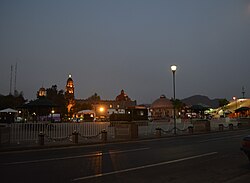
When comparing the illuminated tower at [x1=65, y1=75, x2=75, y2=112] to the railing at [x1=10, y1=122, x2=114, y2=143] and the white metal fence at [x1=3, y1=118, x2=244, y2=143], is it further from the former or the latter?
the railing at [x1=10, y1=122, x2=114, y2=143]

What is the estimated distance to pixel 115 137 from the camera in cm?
2306

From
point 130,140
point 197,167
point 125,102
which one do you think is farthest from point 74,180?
point 125,102

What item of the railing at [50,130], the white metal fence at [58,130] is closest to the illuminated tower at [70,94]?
the white metal fence at [58,130]

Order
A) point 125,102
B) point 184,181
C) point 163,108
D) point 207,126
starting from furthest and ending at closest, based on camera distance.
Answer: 1. point 125,102
2. point 163,108
3. point 207,126
4. point 184,181

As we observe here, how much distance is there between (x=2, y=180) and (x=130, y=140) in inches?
580

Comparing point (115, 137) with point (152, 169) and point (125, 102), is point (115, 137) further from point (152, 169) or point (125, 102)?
point (125, 102)

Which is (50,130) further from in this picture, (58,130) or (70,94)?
(70,94)

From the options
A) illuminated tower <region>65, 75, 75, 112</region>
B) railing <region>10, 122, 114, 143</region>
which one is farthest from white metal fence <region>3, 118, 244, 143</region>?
illuminated tower <region>65, 75, 75, 112</region>

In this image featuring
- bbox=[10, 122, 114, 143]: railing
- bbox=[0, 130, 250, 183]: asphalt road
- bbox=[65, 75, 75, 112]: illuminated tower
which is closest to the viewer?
bbox=[0, 130, 250, 183]: asphalt road

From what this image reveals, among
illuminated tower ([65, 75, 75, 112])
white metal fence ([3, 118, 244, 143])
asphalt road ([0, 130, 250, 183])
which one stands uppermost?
illuminated tower ([65, 75, 75, 112])

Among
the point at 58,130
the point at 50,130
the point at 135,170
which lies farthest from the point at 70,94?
the point at 135,170

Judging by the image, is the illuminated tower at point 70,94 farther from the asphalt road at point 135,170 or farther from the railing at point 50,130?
the asphalt road at point 135,170

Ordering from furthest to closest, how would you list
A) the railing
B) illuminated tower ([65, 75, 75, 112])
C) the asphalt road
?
1. illuminated tower ([65, 75, 75, 112])
2. the railing
3. the asphalt road

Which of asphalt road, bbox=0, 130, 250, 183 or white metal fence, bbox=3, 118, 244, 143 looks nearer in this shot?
asphalt road, bbox=0, 130, 250, 183
